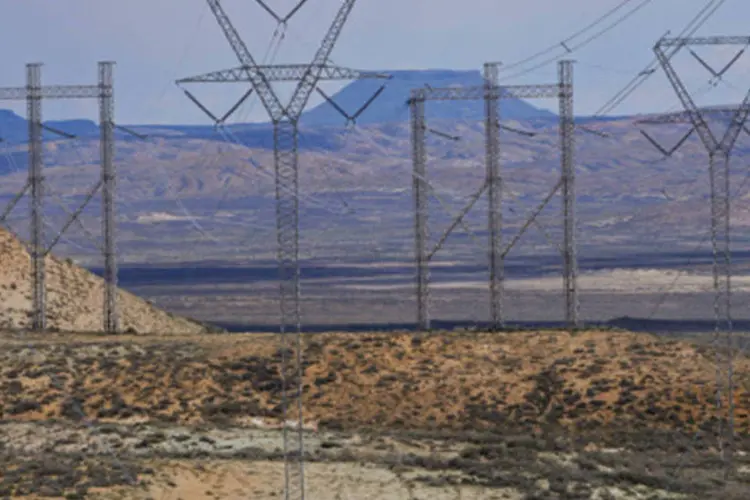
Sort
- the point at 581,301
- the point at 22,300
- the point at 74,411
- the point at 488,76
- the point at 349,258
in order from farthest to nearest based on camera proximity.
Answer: the point at 349,258
the point at 581,301
the point at 22,300
the point at 488,76
the point at 74,411

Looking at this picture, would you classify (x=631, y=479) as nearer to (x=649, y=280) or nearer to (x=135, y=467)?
(x=135, y=467)

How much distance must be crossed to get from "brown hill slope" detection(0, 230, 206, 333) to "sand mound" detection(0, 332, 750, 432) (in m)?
14.5

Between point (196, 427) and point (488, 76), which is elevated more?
point (488, 76)

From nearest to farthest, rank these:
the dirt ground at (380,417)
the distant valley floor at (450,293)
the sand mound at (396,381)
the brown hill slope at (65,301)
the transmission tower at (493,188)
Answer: the dirt ground at (380,417) < the sand mound at (396,381) < the transmission tower at (493,188) < the brown hill slope at (65,301) < the distant valley floor at (450,293)

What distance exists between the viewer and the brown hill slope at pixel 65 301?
69125mm

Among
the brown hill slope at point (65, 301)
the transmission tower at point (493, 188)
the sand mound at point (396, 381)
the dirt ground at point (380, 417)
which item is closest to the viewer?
the dirt ground at point (380, 417)

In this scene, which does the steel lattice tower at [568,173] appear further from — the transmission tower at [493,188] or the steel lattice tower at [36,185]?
the steel lattice tower at [36,185]

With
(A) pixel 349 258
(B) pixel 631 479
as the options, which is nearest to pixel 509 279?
(A) pixel 349 258

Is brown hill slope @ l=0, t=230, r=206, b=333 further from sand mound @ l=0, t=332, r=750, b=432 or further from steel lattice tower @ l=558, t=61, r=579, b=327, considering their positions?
steel lattice tower @ l=558, t=61, r=579, b=327

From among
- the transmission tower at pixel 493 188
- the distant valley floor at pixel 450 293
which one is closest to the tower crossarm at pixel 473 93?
the transmission tower at pixel 493 188

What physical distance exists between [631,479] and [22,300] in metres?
38.5

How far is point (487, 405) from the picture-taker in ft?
158

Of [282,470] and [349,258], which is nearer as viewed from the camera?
[282,470]

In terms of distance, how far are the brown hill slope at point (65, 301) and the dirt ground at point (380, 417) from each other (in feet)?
31.3
